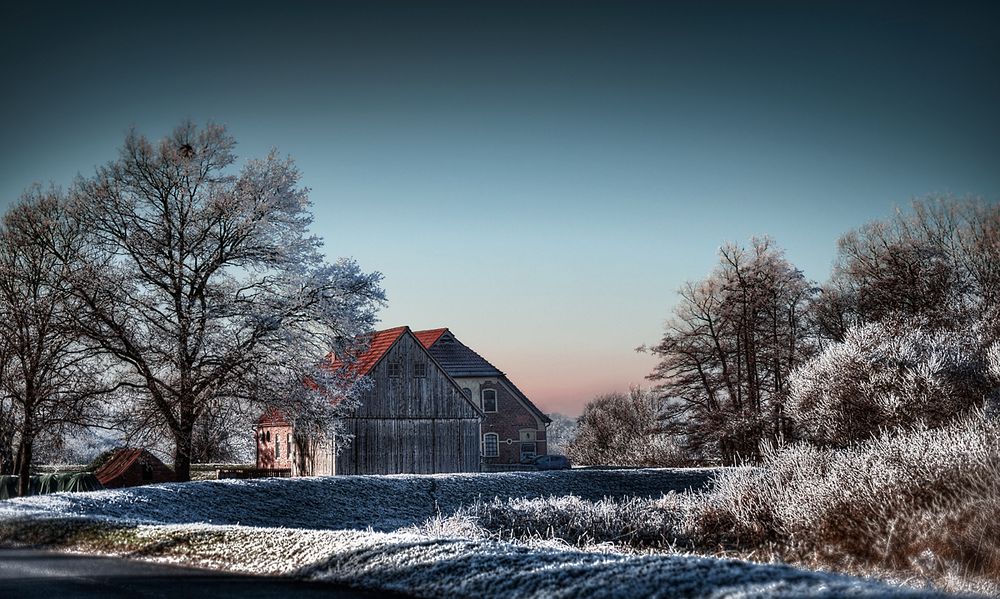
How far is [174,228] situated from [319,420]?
290 inches

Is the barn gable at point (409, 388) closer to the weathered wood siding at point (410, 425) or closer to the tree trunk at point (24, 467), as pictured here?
the weathered wood siding at point (410, 425)

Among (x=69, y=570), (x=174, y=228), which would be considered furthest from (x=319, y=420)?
(x=69, y=570)

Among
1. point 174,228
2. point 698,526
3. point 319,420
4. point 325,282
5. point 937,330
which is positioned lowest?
point 698,526

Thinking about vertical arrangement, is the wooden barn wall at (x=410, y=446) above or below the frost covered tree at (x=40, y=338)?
below

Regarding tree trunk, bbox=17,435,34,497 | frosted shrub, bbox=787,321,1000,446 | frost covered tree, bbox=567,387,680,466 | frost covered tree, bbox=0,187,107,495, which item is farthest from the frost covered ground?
frost covered tree, bbox=567,387,680,466

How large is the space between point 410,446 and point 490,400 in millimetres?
18020

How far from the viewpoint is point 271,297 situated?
26141 mm

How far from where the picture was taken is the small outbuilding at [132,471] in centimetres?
3591

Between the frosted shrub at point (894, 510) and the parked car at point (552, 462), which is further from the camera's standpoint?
the parked car at point (552, 462)

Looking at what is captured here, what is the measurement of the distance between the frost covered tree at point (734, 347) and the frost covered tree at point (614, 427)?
8.94 m

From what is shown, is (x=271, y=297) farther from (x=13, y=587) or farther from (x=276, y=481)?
(x=13, y=587)

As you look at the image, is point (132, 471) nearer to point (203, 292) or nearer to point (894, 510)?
point (203, 292)

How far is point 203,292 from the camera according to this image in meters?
25.9

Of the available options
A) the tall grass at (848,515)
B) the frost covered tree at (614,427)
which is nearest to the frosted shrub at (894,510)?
the tall grass at (848,515)
